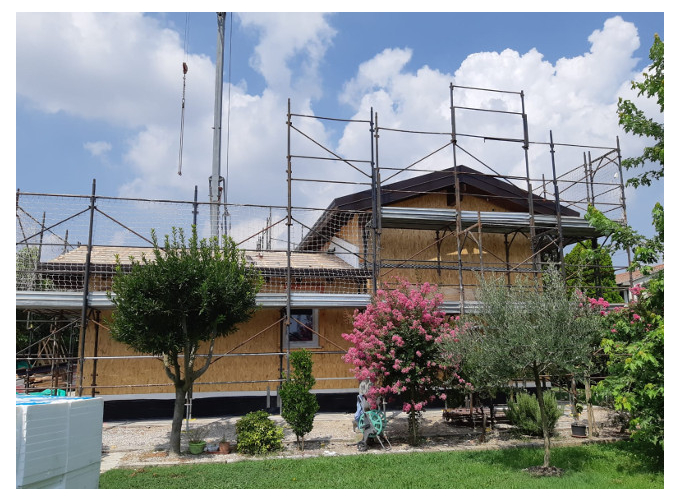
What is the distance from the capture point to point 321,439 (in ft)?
37.4

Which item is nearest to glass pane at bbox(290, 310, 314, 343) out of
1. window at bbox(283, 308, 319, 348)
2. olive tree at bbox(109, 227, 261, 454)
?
window at bbox(283, 308, 319, 348)

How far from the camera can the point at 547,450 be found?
347 inches

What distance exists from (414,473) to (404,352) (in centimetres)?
276

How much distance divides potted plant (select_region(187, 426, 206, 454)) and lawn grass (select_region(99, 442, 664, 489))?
3.16ft

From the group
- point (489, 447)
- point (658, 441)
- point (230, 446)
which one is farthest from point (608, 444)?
point (230, 446)

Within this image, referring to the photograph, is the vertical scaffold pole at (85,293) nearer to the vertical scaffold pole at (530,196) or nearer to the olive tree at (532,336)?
the olive tree at (532,336)

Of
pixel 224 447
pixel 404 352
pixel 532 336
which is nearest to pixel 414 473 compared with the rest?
pixel 404 352

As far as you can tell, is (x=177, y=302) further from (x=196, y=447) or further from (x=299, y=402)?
(x=299, y=402)

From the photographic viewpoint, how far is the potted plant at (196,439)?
10156mm

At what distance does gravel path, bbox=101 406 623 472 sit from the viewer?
10.0m

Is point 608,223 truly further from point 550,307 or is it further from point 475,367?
point 475,367

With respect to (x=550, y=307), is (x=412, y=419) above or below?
below

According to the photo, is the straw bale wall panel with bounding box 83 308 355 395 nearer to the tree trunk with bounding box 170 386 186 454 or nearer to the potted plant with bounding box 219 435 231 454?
the tree trunk with bounding box 170 386 186 454
